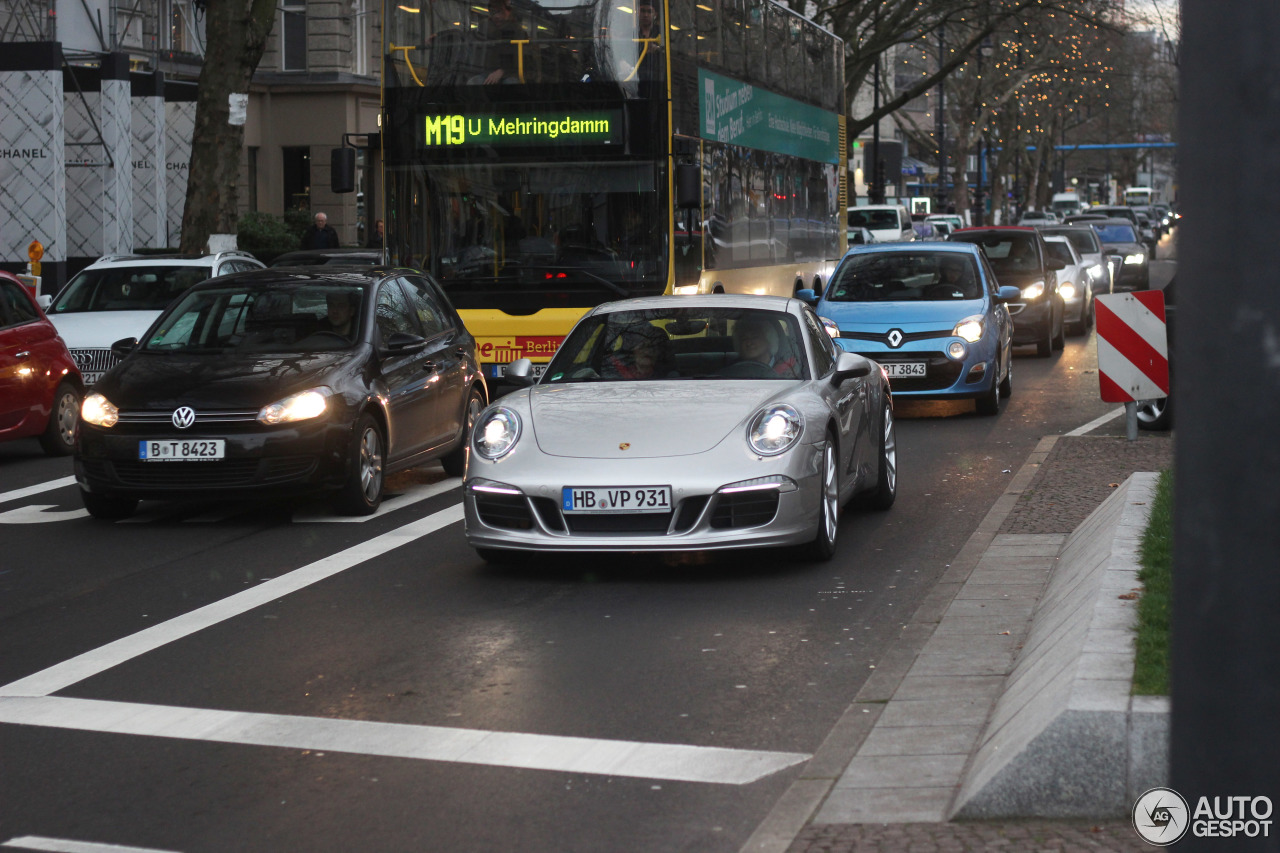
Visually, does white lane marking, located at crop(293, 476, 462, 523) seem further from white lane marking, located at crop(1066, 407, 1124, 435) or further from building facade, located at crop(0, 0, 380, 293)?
building facade, located at crop(0, 0, 380, 293)

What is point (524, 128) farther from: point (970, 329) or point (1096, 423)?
point (1096, 423)

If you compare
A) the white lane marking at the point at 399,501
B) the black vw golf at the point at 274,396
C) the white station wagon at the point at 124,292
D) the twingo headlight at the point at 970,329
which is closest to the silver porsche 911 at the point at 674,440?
the black vw golf at the point at 274,396

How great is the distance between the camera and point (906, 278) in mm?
17000

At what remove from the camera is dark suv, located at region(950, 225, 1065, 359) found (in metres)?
23.5

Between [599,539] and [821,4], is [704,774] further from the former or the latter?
[821,4]

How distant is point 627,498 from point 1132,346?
4.95 m

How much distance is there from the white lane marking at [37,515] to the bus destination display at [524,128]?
19.5ft

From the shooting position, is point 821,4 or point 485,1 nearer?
point 485,1

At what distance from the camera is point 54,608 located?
26.0 ft

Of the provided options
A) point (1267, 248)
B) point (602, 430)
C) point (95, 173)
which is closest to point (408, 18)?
point (602, 430)

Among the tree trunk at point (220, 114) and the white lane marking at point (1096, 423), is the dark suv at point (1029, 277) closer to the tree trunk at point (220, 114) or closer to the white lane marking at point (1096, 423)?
the white lane marking at point (1096, 423)

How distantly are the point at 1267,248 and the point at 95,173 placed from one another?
1215 inches

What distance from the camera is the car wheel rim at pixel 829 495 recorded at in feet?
28.0

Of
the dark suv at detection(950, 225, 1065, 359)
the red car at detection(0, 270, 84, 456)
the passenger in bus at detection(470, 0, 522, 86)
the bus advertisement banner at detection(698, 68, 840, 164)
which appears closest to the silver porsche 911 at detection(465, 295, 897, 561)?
the red car at detection(0, 270, 84, 456)
